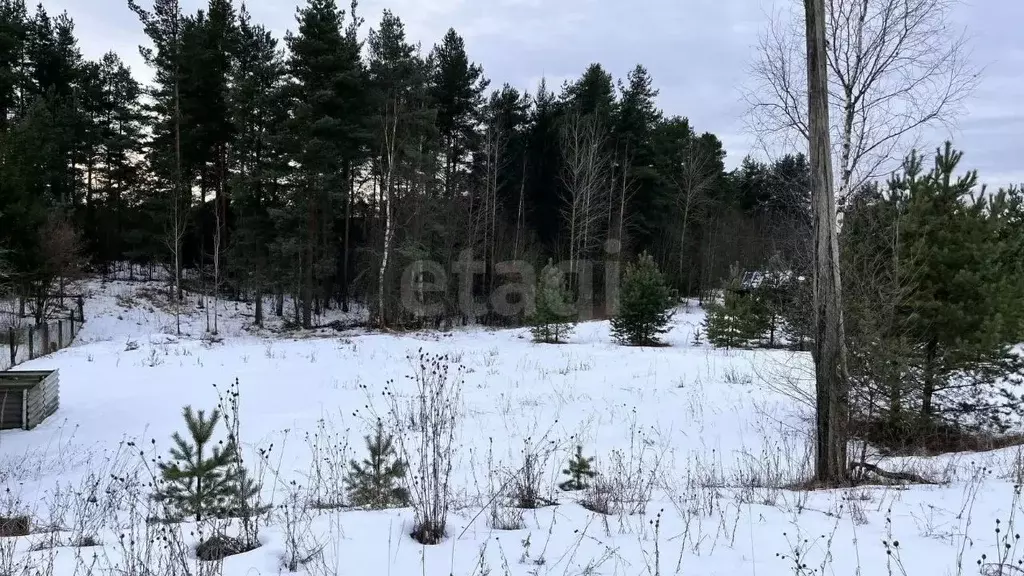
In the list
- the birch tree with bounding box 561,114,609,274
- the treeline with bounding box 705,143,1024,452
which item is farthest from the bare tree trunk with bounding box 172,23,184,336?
the treeline with bounding box 705,143,1024,452

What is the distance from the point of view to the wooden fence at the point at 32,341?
43.1 ft

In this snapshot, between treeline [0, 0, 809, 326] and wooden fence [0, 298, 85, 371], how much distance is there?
314 centimetres

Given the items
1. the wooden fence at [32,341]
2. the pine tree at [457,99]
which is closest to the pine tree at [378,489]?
the wooden fence at [32,341]

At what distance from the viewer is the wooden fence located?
13139 mm

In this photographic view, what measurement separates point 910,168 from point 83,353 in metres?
17.8

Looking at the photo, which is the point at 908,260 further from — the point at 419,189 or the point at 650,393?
the point at 419,189

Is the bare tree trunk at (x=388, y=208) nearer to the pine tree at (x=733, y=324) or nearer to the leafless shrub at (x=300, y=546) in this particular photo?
the pine tree at (x=733, y=324)

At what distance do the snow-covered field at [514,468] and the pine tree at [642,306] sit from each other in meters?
2.31

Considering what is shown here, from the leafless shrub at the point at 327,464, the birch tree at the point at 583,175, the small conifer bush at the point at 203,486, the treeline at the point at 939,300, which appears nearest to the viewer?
the small conifer bush at the point at 203,486

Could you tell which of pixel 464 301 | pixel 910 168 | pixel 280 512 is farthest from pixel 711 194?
pixel 280 512

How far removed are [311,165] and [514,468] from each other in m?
20.5

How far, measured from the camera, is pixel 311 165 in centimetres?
2373

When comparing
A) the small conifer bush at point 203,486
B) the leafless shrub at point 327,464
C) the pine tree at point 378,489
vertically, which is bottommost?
the leafless shrub at point 327,464

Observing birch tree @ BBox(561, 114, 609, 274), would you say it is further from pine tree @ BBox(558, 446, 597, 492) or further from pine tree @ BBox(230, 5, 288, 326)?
pine tree @ BBox(558, 446, 597, 492)
